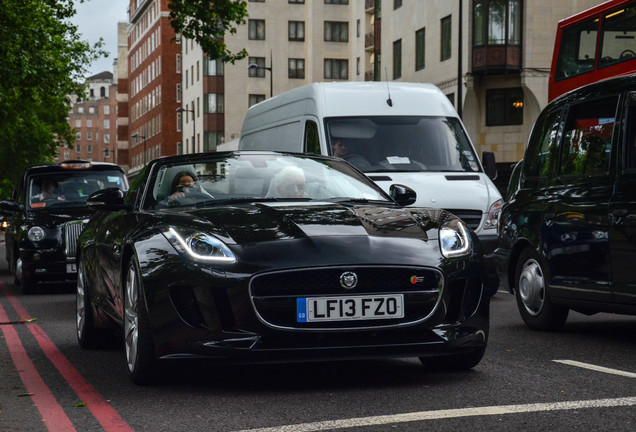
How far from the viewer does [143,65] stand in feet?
403

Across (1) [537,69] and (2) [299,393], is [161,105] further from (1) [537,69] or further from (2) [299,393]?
(2) [299,393]

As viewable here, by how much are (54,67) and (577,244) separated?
2538 centimetres

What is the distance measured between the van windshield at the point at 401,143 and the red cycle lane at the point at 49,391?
223 inches

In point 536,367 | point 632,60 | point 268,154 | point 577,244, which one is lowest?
point 536,367

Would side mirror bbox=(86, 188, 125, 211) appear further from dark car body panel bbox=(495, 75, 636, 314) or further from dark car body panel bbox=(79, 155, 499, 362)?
dark car body panel bbox=(495, 75, 636, 314)

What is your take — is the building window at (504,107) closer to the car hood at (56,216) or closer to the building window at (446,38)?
the building window at (446,38)

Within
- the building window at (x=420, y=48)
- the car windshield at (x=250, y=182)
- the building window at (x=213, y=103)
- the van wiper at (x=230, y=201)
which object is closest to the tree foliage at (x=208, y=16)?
the car windshield at (x=250, y=182)

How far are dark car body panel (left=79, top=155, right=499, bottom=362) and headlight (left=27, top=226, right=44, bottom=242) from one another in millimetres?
9307

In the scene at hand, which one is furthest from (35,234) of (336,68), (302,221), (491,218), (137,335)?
(336,68)

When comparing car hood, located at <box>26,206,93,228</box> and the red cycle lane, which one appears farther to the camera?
car hood, located at <box>26,206,93,228</box>

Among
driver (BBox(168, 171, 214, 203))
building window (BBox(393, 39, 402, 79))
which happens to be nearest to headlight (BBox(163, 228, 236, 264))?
driver (BBox(168, 171, 214, 203))

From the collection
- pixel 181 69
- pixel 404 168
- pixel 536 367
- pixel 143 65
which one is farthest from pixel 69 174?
pixel 143 65

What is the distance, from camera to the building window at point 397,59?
52700mm

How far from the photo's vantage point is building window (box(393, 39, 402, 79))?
5270 centimetres
